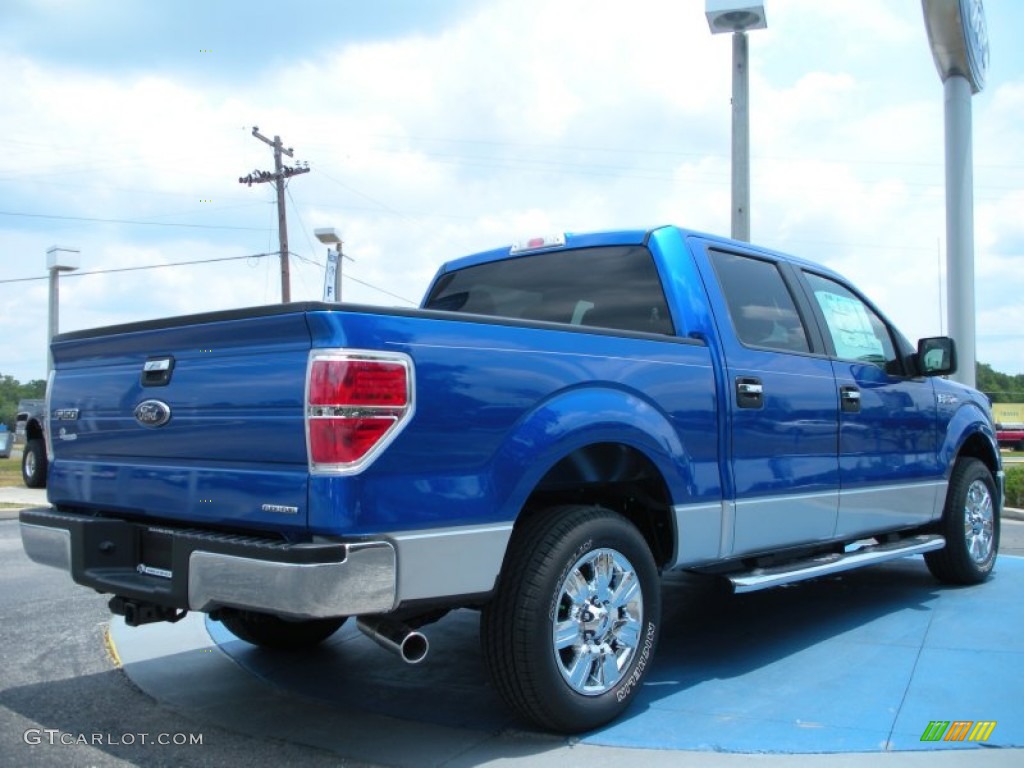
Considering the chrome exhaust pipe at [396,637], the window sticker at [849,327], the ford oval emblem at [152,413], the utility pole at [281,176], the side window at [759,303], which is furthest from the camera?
the utility pole at [281,176]

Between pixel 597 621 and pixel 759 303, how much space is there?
209cm

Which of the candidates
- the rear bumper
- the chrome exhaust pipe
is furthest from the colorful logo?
the rear bumper

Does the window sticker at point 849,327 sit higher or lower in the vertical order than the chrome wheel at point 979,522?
higher

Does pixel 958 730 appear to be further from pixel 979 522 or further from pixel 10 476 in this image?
pixel 10 476

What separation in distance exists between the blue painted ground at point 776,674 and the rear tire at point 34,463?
→ 12.1 m

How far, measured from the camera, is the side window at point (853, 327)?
5488 mm

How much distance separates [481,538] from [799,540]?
2231 millimetres

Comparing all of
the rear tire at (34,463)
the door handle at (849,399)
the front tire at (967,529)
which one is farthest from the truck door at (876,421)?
the rear tire at (34,463)

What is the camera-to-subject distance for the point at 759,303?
4.96m

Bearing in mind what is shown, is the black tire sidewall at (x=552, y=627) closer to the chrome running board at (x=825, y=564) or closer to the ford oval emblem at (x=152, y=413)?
the chrome running board at (x=825, y=564)

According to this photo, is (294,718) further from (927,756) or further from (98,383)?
(927,756)

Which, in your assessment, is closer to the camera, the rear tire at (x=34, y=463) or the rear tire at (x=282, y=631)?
the rear tire at (x=282, y=631)

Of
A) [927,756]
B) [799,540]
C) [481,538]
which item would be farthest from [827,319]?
[481,538]

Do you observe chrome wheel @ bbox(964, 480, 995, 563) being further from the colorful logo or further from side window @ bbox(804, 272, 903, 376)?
the colorful logo
